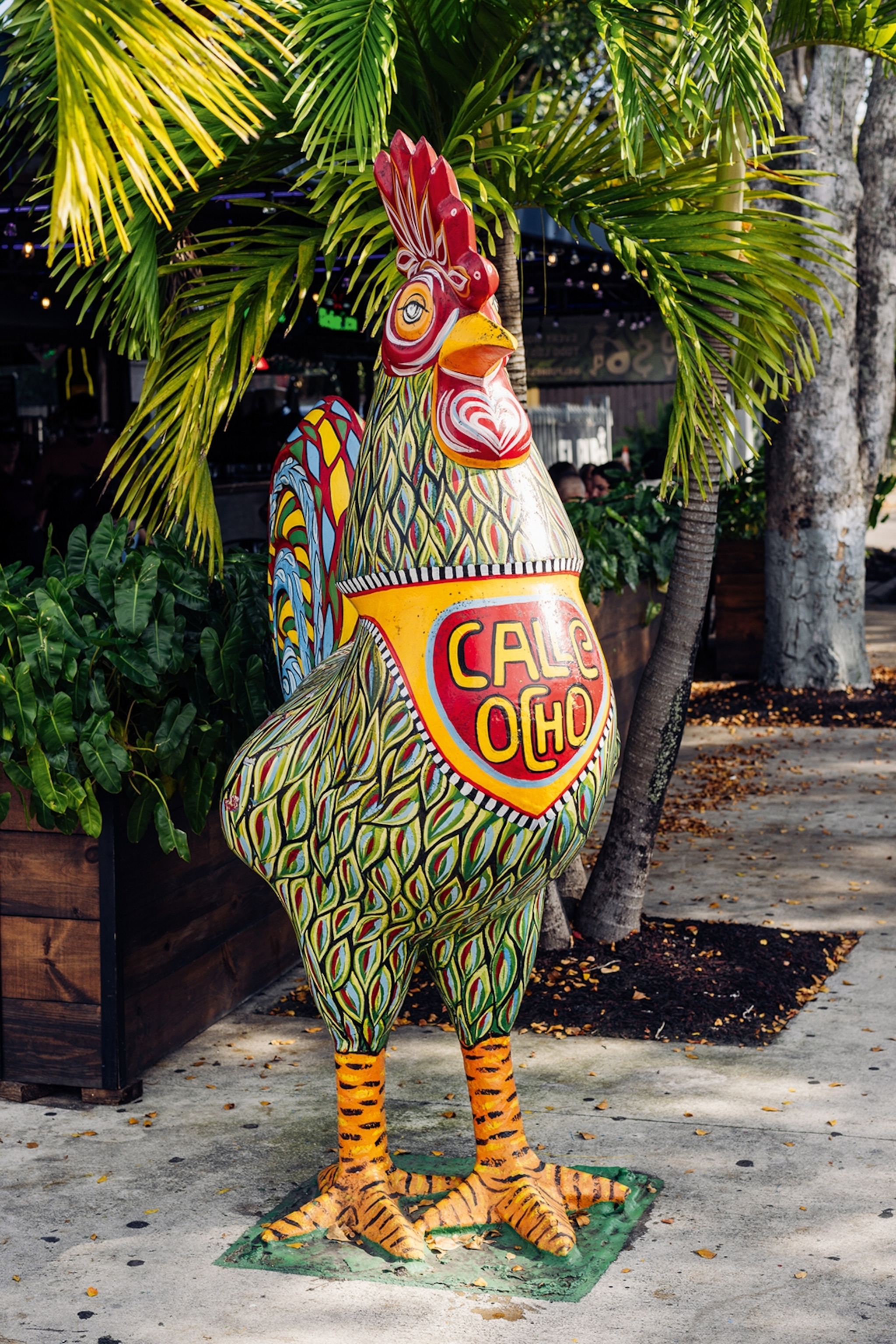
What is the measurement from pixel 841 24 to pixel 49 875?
3771 mm

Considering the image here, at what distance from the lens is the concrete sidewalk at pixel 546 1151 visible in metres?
Result: 3.13

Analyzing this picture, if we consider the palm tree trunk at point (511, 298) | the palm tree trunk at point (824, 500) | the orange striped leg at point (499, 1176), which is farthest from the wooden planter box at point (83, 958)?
the palm tree trunk at point (824, 500)

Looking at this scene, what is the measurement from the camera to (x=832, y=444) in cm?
1081

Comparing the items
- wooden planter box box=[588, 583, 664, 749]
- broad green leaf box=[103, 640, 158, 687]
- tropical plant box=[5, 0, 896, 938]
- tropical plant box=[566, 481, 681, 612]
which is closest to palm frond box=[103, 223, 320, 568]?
tropical plant box=[5, 0, 896, 938]

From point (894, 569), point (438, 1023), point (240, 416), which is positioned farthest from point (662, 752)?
point (894, 569)

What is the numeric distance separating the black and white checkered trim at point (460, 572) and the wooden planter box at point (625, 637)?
219 inches

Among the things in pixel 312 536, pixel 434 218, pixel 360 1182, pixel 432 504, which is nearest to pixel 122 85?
pixel 434 218

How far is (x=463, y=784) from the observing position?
3010mm

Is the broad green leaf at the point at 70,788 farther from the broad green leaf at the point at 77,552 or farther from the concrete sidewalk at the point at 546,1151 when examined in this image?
the concrete sidewalk at the point at 546,1151

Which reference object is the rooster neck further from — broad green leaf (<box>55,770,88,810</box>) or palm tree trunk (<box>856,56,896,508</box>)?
palm tree trunk (<box>856,56,896,508</box>)

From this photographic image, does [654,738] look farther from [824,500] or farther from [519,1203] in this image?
[824,500]

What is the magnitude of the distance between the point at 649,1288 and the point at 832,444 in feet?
27.8

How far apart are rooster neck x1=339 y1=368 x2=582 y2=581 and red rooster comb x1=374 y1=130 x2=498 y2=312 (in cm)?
21

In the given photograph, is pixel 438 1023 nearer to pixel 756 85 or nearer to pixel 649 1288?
pixel 649 1288
